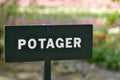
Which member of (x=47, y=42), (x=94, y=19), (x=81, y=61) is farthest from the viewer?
(x=94, y=19)

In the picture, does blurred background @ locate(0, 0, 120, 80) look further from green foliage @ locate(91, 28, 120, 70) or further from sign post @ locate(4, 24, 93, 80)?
sign post @ locate(4, 24, 93, 80)

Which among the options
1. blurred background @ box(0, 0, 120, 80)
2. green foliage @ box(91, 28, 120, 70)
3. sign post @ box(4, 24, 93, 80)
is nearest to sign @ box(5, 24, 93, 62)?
sign post @ box(4, 24, 93, 80)

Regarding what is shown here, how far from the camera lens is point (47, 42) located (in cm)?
308

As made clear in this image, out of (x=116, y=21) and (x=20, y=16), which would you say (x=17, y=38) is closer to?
(x=116, y=21)

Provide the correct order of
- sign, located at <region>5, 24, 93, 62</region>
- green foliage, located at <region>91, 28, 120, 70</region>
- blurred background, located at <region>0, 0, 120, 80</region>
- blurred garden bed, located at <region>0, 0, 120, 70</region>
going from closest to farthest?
sign, located at <region>5, 24, 93, 62</region> < blurred background, located at <region>0, 0, 120, 80</region> < green foliage, located at <region>91, 28, 120, 70</region> < blurred garden bed, located at <region>0, 0, 120, 70</region>

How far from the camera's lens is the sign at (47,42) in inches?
→ 119

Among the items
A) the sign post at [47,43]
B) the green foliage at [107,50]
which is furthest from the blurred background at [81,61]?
the sign post at [47,43]

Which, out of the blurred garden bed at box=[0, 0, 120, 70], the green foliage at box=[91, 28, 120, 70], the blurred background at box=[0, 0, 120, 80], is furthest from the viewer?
the blurred garden bed at box=[0, 0, 120, 70]

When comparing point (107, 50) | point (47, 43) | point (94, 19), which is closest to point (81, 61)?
point (107, 50)

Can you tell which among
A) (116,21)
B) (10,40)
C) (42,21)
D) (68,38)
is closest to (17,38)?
(10,40)

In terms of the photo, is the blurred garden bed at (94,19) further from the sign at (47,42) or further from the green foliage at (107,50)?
the sign at (47,42)

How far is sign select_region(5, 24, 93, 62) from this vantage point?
3.02 metres

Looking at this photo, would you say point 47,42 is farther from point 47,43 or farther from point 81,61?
point 81,61

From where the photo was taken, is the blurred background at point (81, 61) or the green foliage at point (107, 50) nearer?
the blurred background at point (81, 61)
